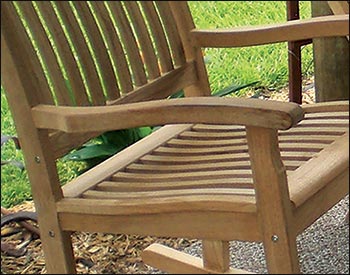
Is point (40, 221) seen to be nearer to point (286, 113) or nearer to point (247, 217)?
point (247, 217)

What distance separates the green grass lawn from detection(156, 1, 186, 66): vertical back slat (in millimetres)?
A: 44

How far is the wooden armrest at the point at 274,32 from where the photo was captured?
125 centimetres

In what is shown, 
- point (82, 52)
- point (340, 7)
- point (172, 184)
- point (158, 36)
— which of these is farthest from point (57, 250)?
point (340, 7)

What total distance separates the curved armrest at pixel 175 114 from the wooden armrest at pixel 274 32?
14.1 inches

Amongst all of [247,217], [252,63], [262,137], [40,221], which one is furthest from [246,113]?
[252,63]

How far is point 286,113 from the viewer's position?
35.1 inches

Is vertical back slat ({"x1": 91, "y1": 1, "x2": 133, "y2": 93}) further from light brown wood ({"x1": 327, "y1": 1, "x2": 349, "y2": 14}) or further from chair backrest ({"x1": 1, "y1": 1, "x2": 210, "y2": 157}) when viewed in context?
light brown wood ({"x1": 327, "y1": 1, "x2": 349, "y2": 14})

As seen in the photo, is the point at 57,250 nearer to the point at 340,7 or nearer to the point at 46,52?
the point at 46,52

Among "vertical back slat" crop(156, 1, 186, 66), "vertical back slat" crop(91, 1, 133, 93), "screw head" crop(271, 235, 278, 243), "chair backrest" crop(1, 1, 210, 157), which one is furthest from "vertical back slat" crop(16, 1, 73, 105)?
"screw head" crop(271, 235, 278, 243)

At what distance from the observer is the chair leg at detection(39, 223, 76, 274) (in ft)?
3.64

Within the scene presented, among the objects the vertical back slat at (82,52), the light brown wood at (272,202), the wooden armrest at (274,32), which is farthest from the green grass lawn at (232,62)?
the light brown wood at (272,202)

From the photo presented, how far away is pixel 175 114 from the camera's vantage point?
3.19ft

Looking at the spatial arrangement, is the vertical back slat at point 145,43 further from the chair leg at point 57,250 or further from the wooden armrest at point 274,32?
the chair leg at point 57,250

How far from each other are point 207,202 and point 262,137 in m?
0.13
